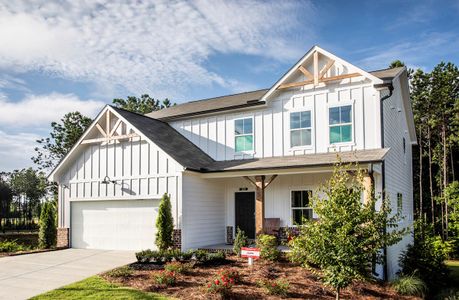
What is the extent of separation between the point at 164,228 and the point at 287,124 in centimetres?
618

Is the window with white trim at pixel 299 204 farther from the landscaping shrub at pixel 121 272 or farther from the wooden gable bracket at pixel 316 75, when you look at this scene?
the landscaping shrub at pixel 121 272

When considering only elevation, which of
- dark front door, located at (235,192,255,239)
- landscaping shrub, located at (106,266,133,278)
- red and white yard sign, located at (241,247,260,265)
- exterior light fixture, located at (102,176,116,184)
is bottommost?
landscaping shrub, located at (106,266,133,278)

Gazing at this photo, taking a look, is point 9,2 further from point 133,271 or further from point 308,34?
point 308,34

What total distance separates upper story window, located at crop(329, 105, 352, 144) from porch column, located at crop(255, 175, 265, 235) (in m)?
3.02

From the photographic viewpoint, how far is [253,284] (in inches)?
417

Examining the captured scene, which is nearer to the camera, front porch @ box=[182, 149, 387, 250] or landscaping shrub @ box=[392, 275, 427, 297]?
landscaping shrub @ box=[392, 275, 427, 297]

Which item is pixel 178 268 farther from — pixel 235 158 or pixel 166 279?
pixel 235 158

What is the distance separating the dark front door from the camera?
1709cm

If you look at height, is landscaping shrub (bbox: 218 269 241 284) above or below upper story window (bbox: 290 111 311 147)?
below

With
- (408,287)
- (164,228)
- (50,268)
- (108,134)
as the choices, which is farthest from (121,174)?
(408,287)

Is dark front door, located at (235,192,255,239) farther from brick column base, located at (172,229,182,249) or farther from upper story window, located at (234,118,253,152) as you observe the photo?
brick column base, located at (172,229,182,249)

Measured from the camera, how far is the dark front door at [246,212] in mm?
17094

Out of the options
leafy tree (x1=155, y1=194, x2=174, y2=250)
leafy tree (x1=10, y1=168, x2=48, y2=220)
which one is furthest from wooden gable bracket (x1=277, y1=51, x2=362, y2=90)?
leafy tree (x1=10, y1=168, x2=48, y2=220)

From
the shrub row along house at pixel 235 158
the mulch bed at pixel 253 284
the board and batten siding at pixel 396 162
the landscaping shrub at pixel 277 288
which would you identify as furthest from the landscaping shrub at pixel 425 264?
the landscaping shrub at pixel 277 288
